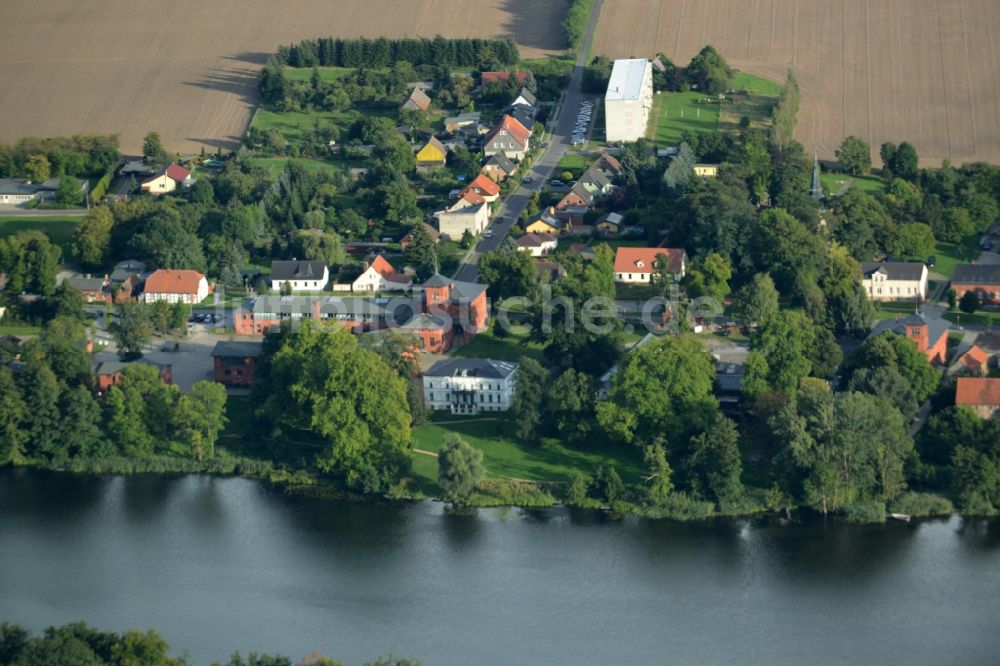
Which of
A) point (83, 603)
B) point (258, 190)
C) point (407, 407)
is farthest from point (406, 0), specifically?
point (83, 603)

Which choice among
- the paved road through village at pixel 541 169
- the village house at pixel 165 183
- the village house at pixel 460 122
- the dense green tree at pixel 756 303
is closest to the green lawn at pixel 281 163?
the village house at pixel 165 183

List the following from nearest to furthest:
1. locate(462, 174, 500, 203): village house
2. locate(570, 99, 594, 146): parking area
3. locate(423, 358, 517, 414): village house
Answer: locate(423, 358, 517, 414): village house, locate(462, 174, 500, 203): village house, locate(570, 99, 594, 146): parking area

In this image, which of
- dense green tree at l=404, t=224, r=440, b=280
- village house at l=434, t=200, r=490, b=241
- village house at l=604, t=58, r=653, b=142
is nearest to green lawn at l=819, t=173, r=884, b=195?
village house at l=604, t=58, r=653, b=142

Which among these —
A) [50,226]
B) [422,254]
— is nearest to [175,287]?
[422,254]

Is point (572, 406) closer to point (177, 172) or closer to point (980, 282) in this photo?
point (980, 282)

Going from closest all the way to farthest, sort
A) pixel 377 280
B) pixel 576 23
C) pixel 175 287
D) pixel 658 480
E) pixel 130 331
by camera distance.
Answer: pixel 658 480
pixel 130 331
pixel 175 287
pixel 377 280
pixel 576 23

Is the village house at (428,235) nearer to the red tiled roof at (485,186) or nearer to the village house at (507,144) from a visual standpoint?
the red tiled roof at (485,186)

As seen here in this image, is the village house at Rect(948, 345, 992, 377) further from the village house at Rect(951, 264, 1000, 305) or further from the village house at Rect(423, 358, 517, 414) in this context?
the village house at Rect(423, 358, 517, 414)
